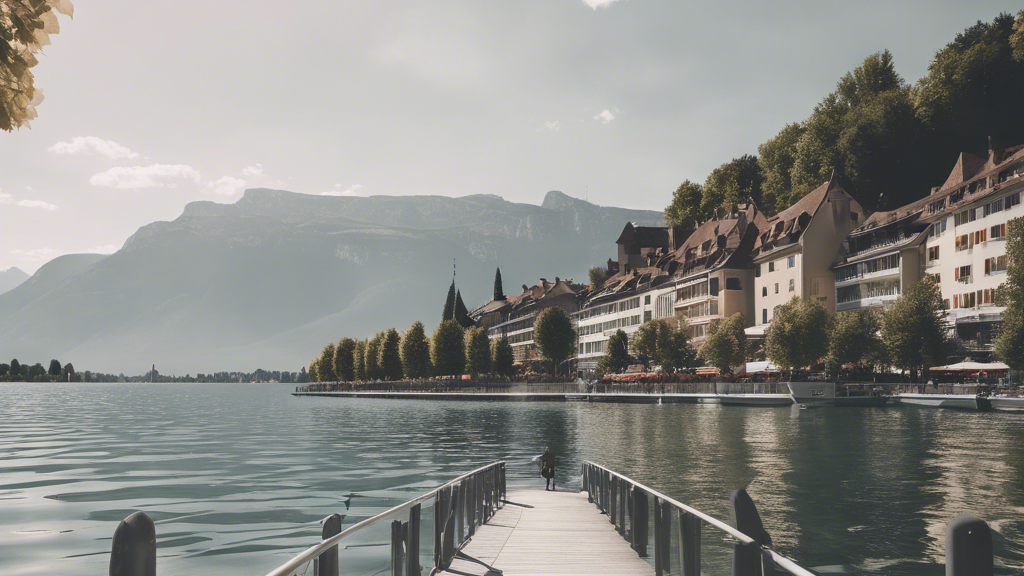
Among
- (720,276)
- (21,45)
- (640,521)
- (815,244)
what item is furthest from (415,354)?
(21,45)

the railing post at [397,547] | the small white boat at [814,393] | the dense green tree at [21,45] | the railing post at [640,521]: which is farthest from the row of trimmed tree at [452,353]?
the dense green tree at [21,45]

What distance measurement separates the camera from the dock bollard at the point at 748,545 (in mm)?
7945

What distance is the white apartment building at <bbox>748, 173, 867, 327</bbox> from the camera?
10912cm

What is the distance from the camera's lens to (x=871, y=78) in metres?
136

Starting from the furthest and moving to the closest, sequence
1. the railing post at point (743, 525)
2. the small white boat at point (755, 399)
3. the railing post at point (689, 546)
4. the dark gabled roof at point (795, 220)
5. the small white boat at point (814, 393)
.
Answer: the dark gabled roof at point (795, 220), the small white boat at point (755, 399), the small white boat at point (814, 393), the railing post at point (689, 546), the railing post at point (743, 525)

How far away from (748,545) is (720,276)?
390ft

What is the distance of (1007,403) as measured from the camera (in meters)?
69.8

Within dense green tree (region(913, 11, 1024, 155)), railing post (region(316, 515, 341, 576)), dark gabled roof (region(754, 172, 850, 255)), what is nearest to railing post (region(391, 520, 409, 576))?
railing post (region(316, 515, 341, 576))

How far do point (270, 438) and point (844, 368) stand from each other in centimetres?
5977

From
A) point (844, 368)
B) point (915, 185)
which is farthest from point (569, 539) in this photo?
point (915, 185)

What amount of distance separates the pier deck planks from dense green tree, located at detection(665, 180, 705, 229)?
149 m

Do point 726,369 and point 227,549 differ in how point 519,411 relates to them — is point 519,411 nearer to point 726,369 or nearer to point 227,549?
point 726,369

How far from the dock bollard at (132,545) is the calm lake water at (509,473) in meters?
4.97

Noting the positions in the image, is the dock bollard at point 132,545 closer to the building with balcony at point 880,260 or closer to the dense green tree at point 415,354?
the building with balcony at point 880,260
